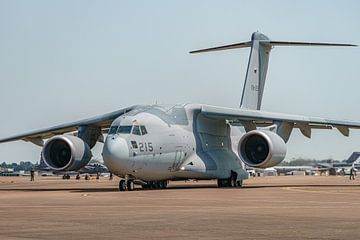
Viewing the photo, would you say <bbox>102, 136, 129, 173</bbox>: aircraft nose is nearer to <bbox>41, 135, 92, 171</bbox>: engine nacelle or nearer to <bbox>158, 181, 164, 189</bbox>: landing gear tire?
<bbox>41, 135, 92, 171</bbox>: engine nacelle

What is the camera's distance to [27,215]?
1703cm

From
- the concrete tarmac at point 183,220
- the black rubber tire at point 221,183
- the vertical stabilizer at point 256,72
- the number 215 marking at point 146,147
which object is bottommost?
the black rubber tire at point 221,183

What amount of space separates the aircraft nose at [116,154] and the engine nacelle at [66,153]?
3688 millimetres

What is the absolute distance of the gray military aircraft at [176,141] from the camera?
3241cm

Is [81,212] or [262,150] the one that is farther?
[262,150]

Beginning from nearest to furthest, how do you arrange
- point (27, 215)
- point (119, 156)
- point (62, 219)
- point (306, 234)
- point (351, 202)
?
point (306, 234) < point (62, 219) < point (27, 215) < point (351, 202) < point (119, 156)

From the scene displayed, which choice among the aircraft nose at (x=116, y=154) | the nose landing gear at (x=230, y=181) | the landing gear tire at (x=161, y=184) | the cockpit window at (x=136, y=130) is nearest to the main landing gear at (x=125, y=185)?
the aircraft nose at (x=116, y=154)

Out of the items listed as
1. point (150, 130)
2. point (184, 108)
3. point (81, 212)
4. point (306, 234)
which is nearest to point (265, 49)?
point (184, 108)

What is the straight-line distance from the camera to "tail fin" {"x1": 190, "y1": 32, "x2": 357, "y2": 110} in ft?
139

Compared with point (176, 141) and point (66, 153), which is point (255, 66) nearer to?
point (176, 141)

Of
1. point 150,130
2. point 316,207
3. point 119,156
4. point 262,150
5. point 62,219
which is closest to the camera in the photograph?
point 62,219

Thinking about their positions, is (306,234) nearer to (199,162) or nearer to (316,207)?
(316,207)

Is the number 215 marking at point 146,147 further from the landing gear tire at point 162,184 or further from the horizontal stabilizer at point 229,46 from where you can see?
the horizontal stabilizer at point 229,46

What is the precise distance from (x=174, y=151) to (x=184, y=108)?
271cm
